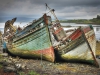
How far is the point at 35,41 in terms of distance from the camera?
1441cm

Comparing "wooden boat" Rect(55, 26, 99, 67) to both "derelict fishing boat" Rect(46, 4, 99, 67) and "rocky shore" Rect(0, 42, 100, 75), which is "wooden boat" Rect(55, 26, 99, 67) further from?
"rocky shore" Rect(0, 42, 100, 75)

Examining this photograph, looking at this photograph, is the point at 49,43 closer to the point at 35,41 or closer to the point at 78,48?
the point at 35,41

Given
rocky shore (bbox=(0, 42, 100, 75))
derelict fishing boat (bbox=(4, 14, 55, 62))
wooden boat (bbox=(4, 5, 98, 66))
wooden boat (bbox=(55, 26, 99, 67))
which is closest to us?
rocky shore (bbox=(0, 42, 100, 75))

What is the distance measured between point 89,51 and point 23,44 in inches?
214

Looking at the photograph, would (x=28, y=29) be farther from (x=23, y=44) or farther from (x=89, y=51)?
(x=89, y=51)

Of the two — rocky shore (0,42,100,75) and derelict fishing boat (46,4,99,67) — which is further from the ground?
derelict fishing boat (46,4,99,67)

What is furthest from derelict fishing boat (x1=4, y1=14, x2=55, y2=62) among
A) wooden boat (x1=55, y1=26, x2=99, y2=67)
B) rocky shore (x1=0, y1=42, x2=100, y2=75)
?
wooden boat (x1=55, y1=26, x2=99, y2=67)

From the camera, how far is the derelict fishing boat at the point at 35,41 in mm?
13836

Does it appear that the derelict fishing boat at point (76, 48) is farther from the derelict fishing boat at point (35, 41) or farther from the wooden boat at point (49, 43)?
the derelict fishing boat at point (35, 41)

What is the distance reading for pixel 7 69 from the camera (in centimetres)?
988

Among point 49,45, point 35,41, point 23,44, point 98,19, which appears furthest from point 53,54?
point 98,19

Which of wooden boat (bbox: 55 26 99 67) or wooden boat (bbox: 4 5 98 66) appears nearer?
wooden boat (bbox: 55 26 99 67)

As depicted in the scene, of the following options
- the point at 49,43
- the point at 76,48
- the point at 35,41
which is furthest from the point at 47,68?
the point at 35,41

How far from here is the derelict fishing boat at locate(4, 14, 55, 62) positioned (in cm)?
1384
